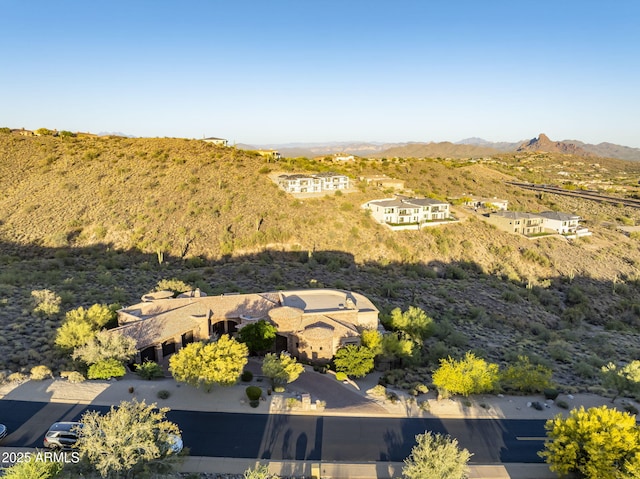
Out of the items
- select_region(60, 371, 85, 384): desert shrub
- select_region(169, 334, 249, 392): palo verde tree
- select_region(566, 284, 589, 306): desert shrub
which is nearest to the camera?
select_region(169, 334, 249, 392): palo verde tree

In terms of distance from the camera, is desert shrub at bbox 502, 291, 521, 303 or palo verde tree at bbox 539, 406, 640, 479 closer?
palo verde tree at bbox 539, 406, 640, 479

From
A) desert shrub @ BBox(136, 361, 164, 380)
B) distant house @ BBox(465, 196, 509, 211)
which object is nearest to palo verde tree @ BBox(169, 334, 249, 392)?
desert shrub @ BBox(136, 361, 164, 380)

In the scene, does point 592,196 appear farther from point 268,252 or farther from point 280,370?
point 280,370

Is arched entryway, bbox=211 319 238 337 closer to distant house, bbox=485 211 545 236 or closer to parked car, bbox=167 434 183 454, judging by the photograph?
parked car, bbox=167 434 183 454

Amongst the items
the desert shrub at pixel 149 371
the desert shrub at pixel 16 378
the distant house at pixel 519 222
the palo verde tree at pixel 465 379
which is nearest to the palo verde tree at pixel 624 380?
the palo verde tree at pixel 465 379

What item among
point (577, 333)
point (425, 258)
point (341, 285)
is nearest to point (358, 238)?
point (425, 258)

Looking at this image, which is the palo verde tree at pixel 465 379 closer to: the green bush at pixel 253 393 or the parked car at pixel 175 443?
the green bush at pixel 253 393
